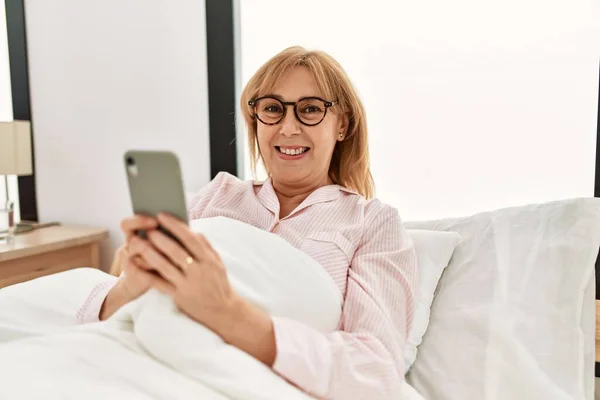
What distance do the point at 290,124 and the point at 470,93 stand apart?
0.68 m

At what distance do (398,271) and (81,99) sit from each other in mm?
1696

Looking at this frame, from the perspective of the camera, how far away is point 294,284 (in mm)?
880

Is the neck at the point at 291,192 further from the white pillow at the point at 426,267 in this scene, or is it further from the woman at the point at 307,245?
the white pillow at the point at 426,267

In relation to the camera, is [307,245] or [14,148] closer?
[307,245]

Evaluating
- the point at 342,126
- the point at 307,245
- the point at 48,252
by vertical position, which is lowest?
the point at 48,252

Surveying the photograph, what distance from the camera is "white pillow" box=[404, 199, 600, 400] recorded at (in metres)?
1.03

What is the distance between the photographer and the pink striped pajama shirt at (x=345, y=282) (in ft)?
2.65

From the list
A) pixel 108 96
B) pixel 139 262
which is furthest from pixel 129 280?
pixel 108 96

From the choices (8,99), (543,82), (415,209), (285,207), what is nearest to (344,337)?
(285,207)

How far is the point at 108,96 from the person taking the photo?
2.11 metres

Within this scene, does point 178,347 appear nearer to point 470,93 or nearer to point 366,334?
point 366,334

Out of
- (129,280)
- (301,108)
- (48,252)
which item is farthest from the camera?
(48,252)

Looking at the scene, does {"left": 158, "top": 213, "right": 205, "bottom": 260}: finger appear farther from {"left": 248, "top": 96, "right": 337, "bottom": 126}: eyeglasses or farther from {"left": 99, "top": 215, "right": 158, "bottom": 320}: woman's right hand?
{"left": 248, "top": 96, "right": 337, "bottom": 126}: eyeglasses

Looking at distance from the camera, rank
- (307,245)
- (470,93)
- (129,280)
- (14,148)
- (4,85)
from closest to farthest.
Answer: (129,280), (307,245), (470,93), (14,148), (4,85)
